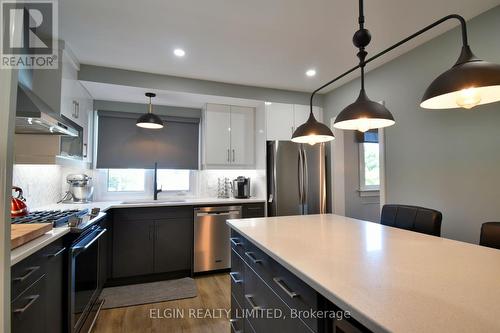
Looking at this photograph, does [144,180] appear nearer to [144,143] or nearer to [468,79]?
[144,143]

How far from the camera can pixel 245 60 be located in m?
2.63

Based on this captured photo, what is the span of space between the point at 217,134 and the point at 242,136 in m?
0.39

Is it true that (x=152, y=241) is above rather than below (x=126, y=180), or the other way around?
below

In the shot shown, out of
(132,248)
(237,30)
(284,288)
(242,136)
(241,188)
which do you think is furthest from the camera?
(242,136)

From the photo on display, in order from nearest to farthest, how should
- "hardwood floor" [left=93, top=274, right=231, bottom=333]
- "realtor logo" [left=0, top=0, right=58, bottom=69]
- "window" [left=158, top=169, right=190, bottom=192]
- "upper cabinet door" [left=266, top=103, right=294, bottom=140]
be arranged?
"realtor logo" [left=0, top=0, right=58, bottom=69]
"hardwood floor" [left=93, top=274, right=231, bottom=333]
"upper cabinet door" [left=266, top=103, right=294, bottom=140]
"window" [left=158, top=169, right=190, bottom=192]

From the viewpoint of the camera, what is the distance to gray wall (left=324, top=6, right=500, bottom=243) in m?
1.86

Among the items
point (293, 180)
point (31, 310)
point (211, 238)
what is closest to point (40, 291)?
point (31, 310)

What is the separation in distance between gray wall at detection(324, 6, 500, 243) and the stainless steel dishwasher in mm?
2034

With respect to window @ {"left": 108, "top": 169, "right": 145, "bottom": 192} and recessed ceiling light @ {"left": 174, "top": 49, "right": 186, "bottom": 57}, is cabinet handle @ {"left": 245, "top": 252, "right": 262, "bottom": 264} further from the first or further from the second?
window @ {"left": 108, "top": 169, "right": 145, "bottom": 192}

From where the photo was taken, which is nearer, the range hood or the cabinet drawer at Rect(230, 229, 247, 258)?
the range hood

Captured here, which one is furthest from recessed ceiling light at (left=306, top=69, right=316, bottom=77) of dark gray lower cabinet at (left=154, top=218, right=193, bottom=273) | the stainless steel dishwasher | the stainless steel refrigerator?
dark gray lower cabinet at (left=154, top=218, right=193, bottom=273)

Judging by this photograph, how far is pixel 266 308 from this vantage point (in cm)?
126

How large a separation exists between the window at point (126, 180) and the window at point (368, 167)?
134 inches

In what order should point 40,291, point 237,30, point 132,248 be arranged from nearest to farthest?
point 40,291 → point 237,30 → point 132,248
